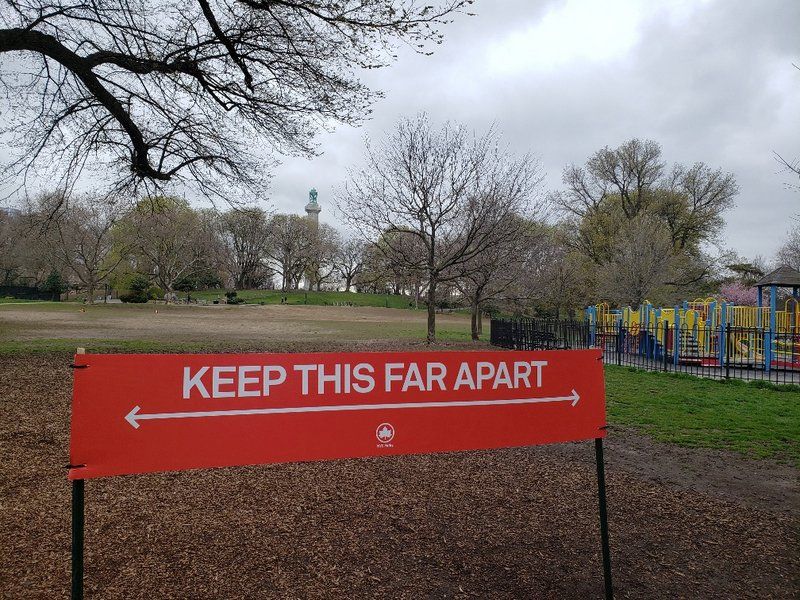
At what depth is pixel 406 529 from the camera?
12.6 ft

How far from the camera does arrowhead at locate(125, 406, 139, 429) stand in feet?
7.48

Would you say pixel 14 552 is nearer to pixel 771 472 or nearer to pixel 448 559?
pixel 448 559

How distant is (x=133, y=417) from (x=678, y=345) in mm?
17065

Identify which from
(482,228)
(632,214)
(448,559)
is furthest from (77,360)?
(632,214)

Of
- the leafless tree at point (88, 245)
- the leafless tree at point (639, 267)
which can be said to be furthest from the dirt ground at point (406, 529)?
the leafless tree at point (88, 245)

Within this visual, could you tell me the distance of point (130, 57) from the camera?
876cm

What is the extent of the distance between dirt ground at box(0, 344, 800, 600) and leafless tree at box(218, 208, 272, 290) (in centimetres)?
5903

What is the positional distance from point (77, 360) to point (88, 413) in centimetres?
24

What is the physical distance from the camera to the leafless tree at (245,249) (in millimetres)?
63312

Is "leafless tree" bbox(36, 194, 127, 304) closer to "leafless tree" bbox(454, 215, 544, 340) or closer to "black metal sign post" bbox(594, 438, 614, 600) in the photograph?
"leafless tree" bbox(454, 215, 544, 340)

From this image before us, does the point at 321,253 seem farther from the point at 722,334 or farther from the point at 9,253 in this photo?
the point at 722,334

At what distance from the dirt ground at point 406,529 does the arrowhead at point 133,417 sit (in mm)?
1283

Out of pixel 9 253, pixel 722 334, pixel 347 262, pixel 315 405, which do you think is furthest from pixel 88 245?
pixel 315 405

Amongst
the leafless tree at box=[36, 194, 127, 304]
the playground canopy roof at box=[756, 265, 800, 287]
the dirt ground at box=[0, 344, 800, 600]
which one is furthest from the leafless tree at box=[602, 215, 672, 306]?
the leafless tree at box=[36, 194, 127, 304]
